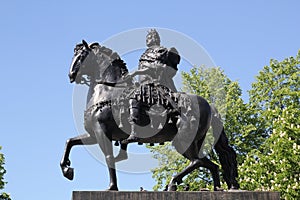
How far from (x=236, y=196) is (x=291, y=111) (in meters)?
16.0

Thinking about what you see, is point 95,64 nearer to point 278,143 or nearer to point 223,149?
point 223,149

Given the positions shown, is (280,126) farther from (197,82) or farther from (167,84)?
(167,84)

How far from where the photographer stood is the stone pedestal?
9594 millimetres

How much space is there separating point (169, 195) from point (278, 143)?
1373cm

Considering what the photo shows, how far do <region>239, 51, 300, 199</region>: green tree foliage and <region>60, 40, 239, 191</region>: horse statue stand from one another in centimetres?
1157

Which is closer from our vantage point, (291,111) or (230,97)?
(291,111)

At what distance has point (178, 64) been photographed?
11.6 metres

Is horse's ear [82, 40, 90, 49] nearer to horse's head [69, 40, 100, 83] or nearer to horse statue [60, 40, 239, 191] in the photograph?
horse's head [69, 40, 100, 83]

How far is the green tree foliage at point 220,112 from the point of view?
26672 mm

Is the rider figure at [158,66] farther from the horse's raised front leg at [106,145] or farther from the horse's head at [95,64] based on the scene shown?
the horse's raised front leg at [106,145]

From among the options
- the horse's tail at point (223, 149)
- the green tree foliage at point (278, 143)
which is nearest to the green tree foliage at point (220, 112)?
the green tree foliage at point (278, 143)

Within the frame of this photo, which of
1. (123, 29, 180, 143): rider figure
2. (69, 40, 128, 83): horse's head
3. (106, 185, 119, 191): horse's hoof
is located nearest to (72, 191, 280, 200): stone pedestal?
(106, 185, 119, 191): horse's hoof

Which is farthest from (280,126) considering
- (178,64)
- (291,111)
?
(178,64)

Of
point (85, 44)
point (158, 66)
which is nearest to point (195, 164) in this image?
→ point (158, 66)
